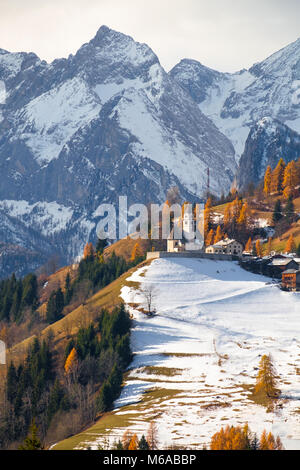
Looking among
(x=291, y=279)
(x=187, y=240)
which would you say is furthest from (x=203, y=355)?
(x=187, y=240)

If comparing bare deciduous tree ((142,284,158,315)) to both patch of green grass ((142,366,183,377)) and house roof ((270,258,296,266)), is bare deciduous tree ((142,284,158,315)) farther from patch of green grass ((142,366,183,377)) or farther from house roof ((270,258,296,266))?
house roof ((270,258,296,266))

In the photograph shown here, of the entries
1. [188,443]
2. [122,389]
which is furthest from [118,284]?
[188,443]

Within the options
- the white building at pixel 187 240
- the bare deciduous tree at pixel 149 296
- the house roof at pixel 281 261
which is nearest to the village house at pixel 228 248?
the white building at pixel 187 240

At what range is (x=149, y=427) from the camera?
304 ft

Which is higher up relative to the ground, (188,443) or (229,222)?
(229,222)

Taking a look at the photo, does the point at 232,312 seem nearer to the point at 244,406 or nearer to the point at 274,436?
the point at 244,406

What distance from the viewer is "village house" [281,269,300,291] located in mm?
150500

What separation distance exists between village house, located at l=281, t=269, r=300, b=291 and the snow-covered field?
3167mm

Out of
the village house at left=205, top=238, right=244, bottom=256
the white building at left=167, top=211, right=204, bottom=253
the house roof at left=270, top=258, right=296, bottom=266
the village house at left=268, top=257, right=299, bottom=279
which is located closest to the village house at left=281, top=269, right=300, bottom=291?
the village house at left=268, top=257, right=299, bottom=279

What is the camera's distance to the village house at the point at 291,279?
150500mm

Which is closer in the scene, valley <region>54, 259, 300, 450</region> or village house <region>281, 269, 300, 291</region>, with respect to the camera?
valley <region>54, 259, 300, 450</region>

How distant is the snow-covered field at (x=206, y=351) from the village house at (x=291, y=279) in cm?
317

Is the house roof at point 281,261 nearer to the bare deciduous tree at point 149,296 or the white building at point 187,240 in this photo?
the white building at point 187,240
